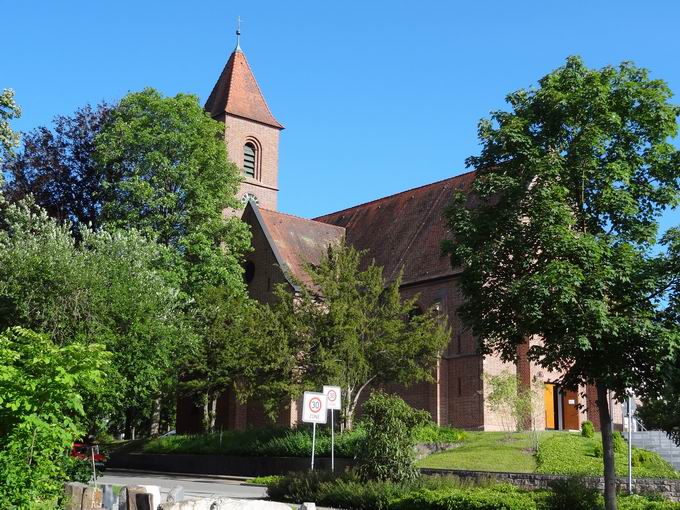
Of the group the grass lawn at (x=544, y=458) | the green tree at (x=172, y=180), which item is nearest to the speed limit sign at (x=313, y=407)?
the grass lawn at (x=544, y=458)

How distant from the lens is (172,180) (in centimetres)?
3794

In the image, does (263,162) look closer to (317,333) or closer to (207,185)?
(207,185)

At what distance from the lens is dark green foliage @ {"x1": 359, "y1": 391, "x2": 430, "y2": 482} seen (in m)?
18.3

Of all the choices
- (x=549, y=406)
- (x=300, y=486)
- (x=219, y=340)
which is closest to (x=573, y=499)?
(x=300, y=486)

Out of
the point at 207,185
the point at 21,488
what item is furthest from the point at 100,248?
the point at 21,488

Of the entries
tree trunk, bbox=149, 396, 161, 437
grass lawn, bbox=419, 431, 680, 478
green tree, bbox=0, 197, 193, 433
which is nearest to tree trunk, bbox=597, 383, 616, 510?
grass lawn, bbox=419, 431, 680, 478

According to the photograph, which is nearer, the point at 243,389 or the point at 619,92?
the point at 619,92

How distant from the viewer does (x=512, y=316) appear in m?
16.2

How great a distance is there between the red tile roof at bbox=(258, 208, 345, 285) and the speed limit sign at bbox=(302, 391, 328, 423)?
22358 millimetres

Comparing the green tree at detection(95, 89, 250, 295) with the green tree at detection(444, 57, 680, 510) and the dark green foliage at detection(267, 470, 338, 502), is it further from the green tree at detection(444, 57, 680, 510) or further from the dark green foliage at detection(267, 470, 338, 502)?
the green tree at detection(444, 57, 680, 510)

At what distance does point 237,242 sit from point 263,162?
47.5 feet

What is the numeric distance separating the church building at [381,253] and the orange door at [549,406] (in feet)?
0.15

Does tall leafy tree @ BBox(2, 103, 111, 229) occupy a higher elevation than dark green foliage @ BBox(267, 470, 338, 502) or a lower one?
higher

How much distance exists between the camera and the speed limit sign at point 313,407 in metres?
20.4
